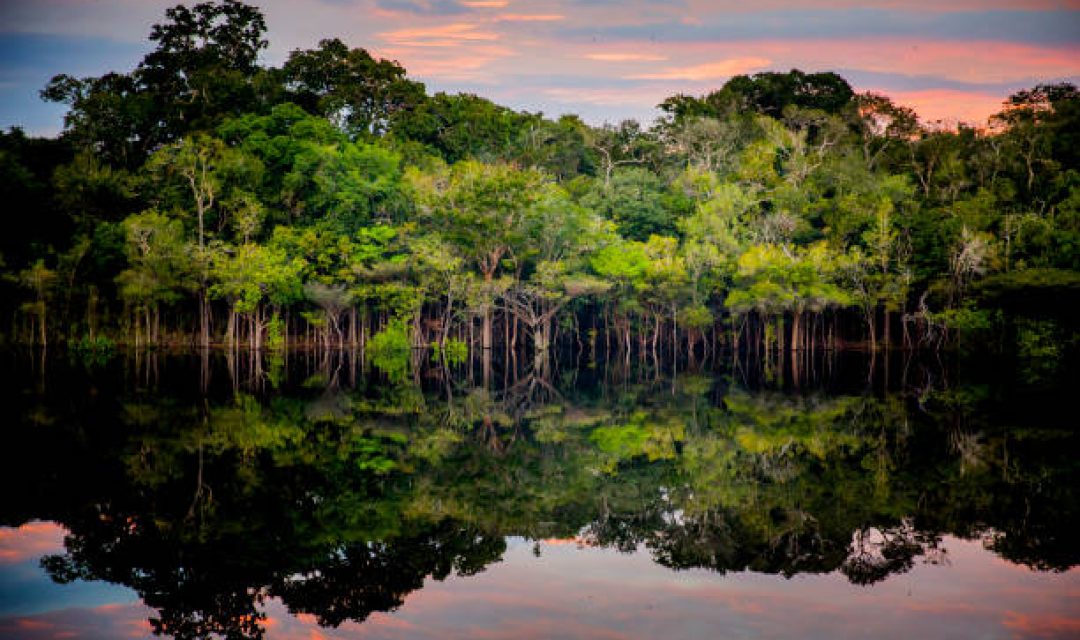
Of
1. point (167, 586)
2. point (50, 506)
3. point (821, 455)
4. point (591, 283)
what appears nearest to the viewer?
point (167, 586)

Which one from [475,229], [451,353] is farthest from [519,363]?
[475,229]

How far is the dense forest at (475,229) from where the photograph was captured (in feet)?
161

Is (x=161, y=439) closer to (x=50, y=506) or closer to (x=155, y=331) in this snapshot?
(x=50, y=506)

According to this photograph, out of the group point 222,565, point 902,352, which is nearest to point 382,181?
point 902,352

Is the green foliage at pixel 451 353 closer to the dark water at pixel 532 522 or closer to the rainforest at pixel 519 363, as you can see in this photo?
the rainforest at pixel 519 363

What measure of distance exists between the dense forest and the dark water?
26589mm

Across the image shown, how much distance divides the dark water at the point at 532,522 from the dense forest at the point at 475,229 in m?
26.6

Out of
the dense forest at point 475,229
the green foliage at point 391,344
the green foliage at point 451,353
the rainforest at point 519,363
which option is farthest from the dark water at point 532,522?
the dense forest at point 475,229

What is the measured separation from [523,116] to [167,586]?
60759 millimetres

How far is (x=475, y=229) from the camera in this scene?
1971 inches

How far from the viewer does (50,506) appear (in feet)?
41.0

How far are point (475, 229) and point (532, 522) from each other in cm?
3837

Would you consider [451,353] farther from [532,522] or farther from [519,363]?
[532,522]

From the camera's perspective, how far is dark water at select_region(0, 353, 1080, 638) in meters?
8.92
